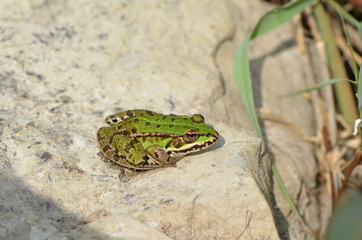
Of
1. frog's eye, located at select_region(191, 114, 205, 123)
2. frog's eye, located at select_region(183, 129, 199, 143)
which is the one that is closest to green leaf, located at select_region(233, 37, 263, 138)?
frog's eye, located at select_region(191, 114, 205, 123)

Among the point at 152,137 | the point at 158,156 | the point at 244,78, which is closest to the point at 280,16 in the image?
the point at 244,78

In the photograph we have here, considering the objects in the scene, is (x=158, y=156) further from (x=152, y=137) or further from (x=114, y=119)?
(x=114, y=119)

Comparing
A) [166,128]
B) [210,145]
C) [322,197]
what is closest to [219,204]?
[210,145]

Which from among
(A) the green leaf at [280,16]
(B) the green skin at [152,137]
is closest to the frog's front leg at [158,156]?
(B) the green skin at [152,137]

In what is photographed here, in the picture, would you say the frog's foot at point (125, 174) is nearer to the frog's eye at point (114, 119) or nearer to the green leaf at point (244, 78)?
the frog's eye at point (114, 119)

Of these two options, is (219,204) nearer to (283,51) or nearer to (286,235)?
(286,235)

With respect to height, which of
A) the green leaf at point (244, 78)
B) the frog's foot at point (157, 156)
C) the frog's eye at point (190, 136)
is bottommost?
the frog's foot at point (157, 156)

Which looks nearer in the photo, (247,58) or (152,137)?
(152,137)
